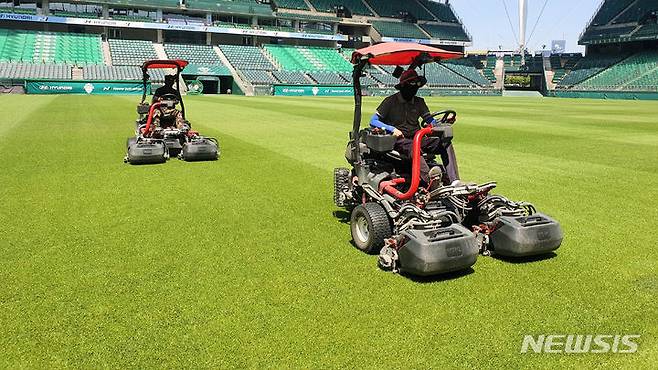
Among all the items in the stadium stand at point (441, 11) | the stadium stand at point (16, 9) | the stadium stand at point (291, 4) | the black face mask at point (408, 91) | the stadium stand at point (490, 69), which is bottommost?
the black face mask at point (408, 91)

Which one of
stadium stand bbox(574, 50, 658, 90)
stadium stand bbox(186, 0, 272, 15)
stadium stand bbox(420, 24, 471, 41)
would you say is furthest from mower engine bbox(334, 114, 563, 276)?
stadium stand bbox(420, 24, 471, 41)

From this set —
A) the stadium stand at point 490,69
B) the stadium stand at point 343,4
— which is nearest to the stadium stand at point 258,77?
the stadium stand at point 343,4

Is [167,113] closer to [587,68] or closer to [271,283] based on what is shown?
[271,283]

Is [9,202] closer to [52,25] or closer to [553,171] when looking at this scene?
[553,171]

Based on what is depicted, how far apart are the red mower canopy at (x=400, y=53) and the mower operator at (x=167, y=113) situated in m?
7.28

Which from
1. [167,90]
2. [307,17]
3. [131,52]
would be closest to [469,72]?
[307,17]

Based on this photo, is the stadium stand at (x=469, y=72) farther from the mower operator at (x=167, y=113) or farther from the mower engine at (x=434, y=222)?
the mower engine at (x=434, y=222)

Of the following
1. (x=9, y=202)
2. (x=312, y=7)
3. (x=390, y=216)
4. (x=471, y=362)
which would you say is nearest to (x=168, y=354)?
(x=471, y=362)

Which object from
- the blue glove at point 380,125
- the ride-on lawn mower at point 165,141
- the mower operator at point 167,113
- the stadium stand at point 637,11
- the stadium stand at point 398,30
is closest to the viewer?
the blue glove at point 380,125

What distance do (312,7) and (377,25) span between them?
404 inches

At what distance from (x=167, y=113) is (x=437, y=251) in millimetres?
9356

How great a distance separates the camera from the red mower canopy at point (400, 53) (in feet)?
18.2

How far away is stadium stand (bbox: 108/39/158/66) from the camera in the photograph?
54094mm

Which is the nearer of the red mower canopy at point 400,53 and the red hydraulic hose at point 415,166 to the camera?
the red hydraulic hose at point 415,166
